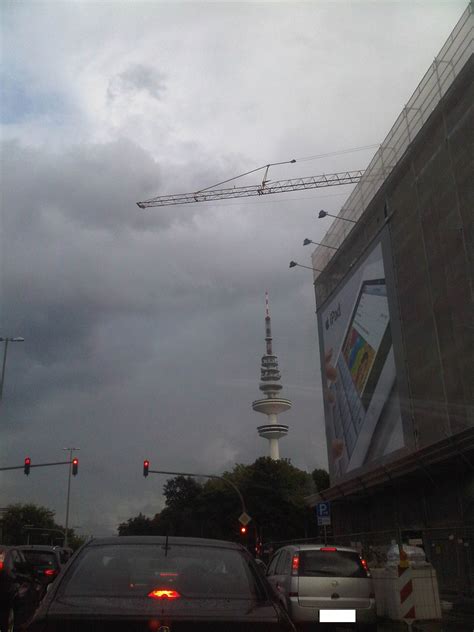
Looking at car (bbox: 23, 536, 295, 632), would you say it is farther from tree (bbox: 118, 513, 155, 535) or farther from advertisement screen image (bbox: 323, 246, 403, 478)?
tree (bbox: 118, 513, 155, 535)

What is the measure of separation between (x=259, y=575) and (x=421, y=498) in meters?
26.7

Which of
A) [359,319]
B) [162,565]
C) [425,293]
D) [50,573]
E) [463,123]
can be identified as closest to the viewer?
[162,565]

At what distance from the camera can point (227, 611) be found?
161 inches

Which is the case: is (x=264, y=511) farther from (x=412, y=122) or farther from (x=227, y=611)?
(x=227, y=611)

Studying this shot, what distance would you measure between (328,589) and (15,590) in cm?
507

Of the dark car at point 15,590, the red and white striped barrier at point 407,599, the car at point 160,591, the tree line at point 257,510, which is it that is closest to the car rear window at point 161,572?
the car at point 160,591

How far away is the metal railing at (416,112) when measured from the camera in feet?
88.8

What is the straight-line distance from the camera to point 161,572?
15.7ft

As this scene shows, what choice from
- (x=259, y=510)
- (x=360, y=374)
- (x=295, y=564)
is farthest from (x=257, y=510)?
(x=295, y=564)

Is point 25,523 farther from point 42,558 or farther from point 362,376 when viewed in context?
point 42,558

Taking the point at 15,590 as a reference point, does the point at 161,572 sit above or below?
above

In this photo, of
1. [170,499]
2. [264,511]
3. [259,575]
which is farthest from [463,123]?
[170,499]

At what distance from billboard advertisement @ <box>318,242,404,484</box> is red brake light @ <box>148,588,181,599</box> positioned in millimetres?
27662

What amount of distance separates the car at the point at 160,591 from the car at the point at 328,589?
6.52m
